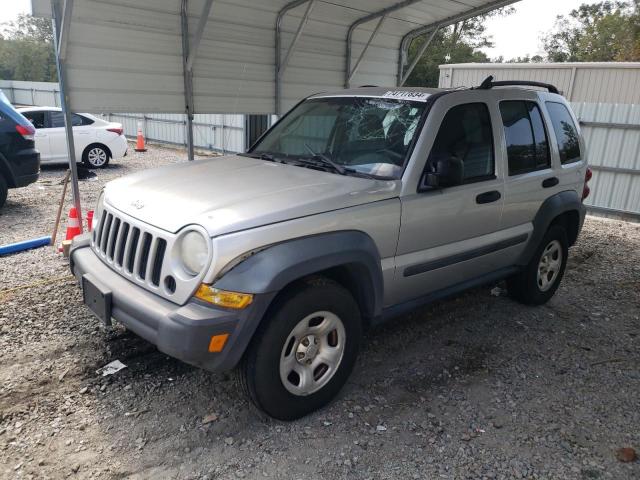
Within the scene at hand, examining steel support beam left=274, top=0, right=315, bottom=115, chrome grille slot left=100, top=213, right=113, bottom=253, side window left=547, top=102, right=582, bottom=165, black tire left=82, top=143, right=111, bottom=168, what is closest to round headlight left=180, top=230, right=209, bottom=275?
chrome grille slot left=100, top=213, right=113, bottom=253

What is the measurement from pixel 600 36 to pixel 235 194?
1671 inches

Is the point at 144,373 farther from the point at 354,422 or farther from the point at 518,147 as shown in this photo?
the point at 518,147

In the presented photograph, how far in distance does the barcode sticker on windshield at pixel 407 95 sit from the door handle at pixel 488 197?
0.84 m

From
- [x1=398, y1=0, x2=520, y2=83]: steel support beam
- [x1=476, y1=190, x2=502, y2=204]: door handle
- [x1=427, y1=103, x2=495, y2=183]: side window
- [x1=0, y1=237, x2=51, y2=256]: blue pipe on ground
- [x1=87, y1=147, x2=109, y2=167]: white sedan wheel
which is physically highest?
[x1=398, y1=0, x2=520, y2=83]: steel support beam

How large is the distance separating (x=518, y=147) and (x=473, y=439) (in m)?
2.48

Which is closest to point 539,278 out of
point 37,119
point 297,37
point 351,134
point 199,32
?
point 351,134

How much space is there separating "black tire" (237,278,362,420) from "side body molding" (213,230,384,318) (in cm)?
14

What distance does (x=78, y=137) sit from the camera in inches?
484

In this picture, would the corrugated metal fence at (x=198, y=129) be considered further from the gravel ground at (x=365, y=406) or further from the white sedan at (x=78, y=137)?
the gravel ground at (x=365, y=406)

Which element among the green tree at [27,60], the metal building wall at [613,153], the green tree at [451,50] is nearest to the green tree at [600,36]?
the green tree at [451,50]

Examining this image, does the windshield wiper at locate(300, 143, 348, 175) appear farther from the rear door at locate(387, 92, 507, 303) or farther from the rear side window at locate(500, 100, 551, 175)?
the rear side window at locate(500, 100, 551, 175)

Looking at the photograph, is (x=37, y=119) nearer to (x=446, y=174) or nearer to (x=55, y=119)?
(x=55, y=119)

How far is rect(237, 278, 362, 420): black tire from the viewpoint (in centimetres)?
288

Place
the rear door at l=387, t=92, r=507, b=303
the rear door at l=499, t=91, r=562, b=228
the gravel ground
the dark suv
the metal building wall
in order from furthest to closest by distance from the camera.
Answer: the metal building wall
the dark suv
the rear door at l=499, t=91, r=562, b=228
the rear door at l=387, t=92, r=507, b=303
the gravel ground
